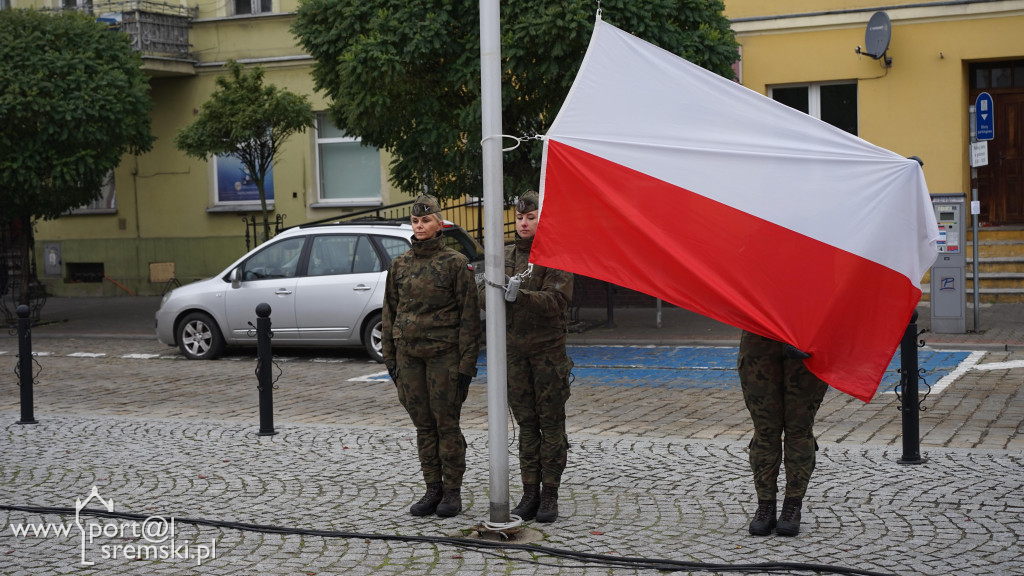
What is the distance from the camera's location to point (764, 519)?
5863mm

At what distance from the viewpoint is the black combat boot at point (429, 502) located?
642 cm

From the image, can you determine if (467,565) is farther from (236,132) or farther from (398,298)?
(236,132)

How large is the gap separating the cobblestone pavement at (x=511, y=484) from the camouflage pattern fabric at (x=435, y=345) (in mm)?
430

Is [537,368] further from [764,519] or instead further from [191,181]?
[191,181]

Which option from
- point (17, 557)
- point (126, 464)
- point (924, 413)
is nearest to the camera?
point (17, 557)

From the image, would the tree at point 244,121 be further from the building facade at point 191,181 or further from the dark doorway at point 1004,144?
the dark doorway at point 1004,144

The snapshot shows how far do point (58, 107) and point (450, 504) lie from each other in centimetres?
1393

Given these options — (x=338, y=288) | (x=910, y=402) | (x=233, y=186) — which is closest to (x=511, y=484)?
(x=910, y=402)

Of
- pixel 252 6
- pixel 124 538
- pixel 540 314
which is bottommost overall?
pixel 124 538

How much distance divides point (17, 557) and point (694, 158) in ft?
13.3

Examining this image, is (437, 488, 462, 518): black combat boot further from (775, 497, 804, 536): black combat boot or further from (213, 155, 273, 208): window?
(213, 155, 273, 208): window

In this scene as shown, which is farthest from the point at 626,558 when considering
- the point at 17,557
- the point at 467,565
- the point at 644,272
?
the point at 17,557

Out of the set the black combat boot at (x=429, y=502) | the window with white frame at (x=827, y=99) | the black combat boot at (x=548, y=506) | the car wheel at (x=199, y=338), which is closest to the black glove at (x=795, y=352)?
the black combat boot at (x=548, y=506)

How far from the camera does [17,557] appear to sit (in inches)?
230
